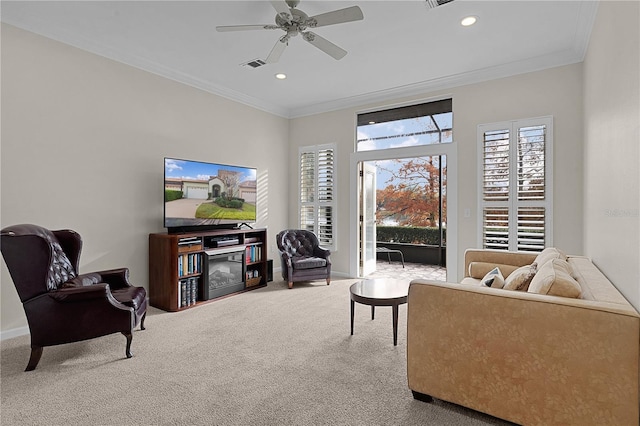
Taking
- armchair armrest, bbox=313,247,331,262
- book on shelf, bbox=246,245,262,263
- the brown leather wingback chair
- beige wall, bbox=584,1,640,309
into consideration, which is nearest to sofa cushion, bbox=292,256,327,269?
armchair armrest, bbox=313,247,331,262

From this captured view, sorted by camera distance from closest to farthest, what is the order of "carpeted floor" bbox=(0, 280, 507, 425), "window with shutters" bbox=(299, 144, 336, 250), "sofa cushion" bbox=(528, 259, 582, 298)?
"sofa cushion" bbox=(528, 259, 582, 298) < "carpeted floor" bbox=(0, 280, 507, 425) < "window with shutters" bbox=(299, 144, 336, 250)

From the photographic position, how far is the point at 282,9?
279cm

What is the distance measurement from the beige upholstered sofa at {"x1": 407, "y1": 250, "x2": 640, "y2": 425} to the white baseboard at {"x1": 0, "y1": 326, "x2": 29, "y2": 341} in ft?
11.7

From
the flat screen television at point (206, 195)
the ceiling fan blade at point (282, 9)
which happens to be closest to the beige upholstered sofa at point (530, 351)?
the ceiling fan blade at point (282, 9)

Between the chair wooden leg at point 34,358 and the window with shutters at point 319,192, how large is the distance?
13.3 feet

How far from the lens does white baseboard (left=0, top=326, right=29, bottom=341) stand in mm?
3006

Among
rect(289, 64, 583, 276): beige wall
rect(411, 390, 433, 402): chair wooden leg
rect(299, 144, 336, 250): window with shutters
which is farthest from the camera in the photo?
rect(299, 144, 336, 250): window with shutters

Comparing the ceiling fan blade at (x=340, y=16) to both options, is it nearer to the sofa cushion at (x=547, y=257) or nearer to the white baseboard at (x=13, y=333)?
the sofa cushion at (x=547, y=257)

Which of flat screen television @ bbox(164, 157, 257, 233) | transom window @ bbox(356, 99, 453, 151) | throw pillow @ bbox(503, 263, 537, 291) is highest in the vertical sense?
transom window @ bbox(356, 99, 453, 151)

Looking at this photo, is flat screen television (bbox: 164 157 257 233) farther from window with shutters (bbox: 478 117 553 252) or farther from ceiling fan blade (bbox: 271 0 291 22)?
window with shutters (bbox: 478 117 553 252)

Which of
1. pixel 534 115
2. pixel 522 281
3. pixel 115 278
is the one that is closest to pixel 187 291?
pixel 115 278

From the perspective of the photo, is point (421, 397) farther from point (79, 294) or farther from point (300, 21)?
point (300, 21)

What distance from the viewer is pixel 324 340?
2.95 m

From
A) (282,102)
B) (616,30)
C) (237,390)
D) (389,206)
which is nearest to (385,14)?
(616,30)
